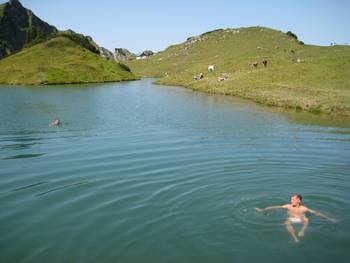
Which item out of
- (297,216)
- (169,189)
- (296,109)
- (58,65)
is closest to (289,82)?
(296,109)

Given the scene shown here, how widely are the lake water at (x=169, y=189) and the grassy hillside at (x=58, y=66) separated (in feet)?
288

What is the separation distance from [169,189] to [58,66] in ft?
417

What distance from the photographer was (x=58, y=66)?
143 meters

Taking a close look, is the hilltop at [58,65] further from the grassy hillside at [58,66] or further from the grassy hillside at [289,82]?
the grassy hillside at [289,82]

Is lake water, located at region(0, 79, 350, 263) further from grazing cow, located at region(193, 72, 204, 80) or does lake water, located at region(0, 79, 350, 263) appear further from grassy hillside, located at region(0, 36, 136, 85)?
grassy hillside, located at region(0, 36, 136, 85)

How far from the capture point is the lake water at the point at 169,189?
16.7m

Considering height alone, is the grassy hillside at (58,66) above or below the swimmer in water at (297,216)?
above

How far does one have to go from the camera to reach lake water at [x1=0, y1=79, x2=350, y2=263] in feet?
54.7

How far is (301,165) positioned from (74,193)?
15.9m

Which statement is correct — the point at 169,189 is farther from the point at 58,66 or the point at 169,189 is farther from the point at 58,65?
the point at 58,65

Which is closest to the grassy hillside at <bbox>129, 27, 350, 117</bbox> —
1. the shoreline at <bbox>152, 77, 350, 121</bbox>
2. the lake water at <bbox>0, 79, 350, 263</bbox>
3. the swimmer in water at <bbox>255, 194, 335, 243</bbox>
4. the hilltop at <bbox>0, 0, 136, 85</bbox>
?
the shoreline at <bbox>152, 77, 350, 121</bbox>

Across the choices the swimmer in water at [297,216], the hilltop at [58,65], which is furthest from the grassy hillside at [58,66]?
the swimmer in water at [297,216]

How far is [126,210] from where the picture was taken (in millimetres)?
20844

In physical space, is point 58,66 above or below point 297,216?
above
